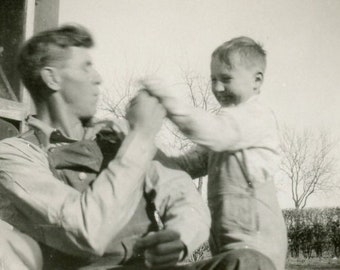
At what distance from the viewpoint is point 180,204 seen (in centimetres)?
152

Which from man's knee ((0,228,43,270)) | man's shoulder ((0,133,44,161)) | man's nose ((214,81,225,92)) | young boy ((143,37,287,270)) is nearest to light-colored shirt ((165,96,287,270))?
young boy ((143,37,287,270))

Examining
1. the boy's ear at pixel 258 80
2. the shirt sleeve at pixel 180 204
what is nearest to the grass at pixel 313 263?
the boy's ear at pixel 258 80

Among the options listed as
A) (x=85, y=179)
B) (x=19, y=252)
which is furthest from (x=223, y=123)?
(x=19, y=252)

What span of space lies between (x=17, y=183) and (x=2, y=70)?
1.57 metres

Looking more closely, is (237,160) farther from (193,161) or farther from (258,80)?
(258,80)

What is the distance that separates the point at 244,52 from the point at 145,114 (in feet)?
2.11

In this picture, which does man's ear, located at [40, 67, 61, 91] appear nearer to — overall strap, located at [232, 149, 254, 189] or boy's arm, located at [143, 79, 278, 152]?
boy's arm, located at [143, 79, 278, 152]

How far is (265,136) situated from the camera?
177 centimetres

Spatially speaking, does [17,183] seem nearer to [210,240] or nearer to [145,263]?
[145,263]

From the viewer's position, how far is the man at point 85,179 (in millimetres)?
1335

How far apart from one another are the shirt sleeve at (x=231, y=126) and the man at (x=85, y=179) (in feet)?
0.41

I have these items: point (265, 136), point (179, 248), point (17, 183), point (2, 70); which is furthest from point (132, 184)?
point (2, 70)

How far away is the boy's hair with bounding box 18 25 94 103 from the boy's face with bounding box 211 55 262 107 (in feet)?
1.45

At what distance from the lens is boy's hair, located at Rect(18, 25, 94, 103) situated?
170 cm
